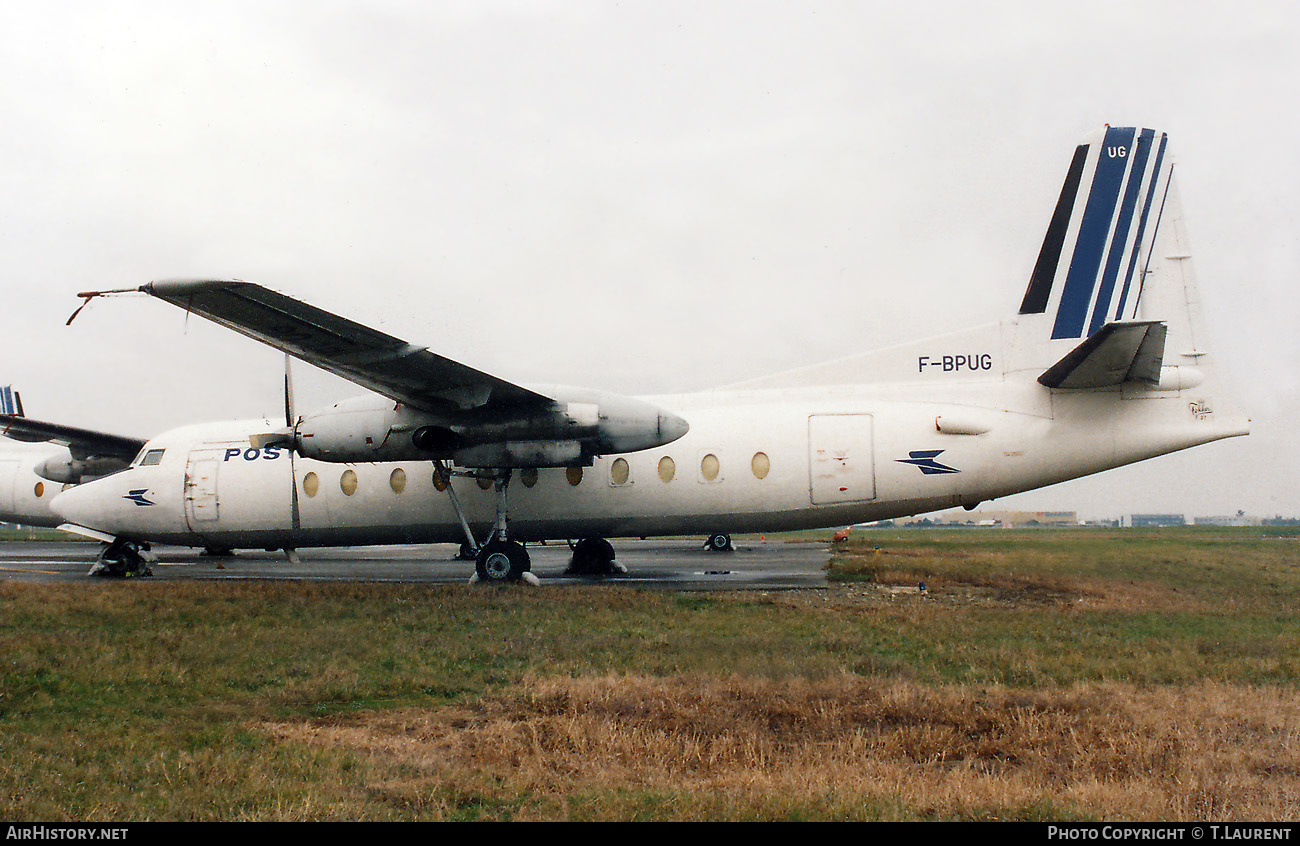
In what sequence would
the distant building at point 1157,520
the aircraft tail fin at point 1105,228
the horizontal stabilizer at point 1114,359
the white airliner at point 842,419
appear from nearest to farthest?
the horizontal stabilizer at point 1114,359, the white airliner at point 842,419, the aircraft tail fin at point 1105,228, the distant building at point 1157,520

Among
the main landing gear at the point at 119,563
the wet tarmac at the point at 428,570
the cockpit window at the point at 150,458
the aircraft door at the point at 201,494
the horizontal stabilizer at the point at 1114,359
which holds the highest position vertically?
the horizontal stabilizer at the point at 1114,359

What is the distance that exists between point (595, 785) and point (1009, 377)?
12540 mm

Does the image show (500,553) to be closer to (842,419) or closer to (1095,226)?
(842,419)

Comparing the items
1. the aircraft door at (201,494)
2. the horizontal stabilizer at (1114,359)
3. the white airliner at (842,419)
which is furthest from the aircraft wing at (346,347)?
the horizontal stabilizer at (1114,359)

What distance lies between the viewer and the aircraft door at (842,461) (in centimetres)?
1551

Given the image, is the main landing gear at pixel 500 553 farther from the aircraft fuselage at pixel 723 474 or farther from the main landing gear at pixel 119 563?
the main landing gear at pixel 119 563

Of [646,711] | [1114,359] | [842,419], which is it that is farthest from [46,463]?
[1114,359]

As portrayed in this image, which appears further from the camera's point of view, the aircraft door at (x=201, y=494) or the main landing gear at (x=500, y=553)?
the aircraft door at (x=201, y=494)

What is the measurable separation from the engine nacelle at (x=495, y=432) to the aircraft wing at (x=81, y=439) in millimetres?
15959

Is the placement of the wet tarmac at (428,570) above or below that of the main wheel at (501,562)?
below

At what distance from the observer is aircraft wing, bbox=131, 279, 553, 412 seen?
1211cm

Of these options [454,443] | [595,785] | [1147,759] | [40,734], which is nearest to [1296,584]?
[1147,759]

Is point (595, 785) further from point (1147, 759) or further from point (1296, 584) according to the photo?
point (1296, 584)

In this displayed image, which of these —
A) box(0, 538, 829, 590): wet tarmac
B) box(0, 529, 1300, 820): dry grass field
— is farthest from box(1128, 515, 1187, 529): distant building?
box(0, 529, 1300, 820): dry grass field
